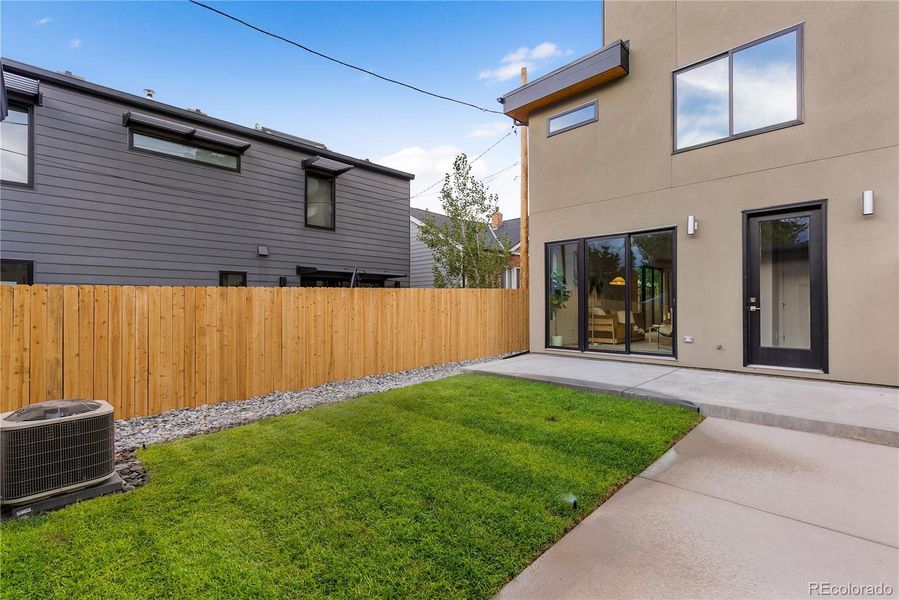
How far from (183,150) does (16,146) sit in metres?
2.39

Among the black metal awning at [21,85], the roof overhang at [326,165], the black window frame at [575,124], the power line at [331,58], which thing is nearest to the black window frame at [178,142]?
the black metal awning at [21,85]

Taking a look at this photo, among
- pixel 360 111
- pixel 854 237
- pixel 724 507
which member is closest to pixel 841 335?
pixel 854 237

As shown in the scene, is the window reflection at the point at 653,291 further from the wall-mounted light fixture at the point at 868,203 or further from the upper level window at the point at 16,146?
the upper level window at the point at 16,146

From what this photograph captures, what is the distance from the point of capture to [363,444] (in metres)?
3.46

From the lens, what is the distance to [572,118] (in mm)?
7773

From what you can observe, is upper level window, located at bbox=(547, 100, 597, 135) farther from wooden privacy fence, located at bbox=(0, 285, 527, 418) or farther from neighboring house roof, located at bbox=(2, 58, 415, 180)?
neighboring house roof, located at bbox=(2, 58, 415, 180)

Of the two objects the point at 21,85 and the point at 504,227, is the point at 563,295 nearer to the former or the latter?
the point at 21,85

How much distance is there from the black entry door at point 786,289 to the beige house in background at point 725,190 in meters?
0.02

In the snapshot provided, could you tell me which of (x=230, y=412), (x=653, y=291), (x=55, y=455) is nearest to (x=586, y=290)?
(x=653, y=291)

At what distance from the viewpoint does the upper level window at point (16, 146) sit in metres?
6.47

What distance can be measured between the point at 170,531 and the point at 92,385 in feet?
9.79

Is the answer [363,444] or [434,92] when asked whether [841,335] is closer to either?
[363,444]

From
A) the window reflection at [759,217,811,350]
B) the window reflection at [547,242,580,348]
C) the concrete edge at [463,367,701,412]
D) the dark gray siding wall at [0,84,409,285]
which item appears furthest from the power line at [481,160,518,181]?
the window reflection at [759,217,811,350]

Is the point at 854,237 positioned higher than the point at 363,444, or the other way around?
the point at 854,237
